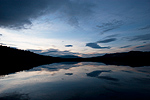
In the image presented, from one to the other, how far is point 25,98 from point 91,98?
19.1 feet

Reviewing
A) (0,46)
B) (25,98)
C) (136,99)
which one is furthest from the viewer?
(0,46)

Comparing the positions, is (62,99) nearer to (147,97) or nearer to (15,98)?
(15,98)

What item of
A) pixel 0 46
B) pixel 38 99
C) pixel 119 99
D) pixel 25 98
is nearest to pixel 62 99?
pixel 38 99

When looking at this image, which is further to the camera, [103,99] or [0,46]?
[0,46]

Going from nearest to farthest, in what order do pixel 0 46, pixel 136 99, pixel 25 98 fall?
pixel 136 99, pixel 25 98, pixel 0 46

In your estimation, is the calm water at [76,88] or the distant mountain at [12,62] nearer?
the calm water at [76,88]

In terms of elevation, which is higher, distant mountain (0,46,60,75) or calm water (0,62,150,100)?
distant mountain (0,46,60,75)

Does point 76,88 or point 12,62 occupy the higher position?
point 12,62

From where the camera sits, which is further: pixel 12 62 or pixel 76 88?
pixel 12 62

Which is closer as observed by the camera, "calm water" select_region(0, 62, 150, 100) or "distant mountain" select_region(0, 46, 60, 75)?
"calm water" select_region(0, 62, 150, 100)

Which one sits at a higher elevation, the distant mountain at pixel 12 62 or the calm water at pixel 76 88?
the distant mountain at pixel 12 62

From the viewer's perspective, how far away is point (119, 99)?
7.51 meters

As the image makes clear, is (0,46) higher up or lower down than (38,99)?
higher up

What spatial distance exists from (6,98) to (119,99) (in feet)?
32.3
